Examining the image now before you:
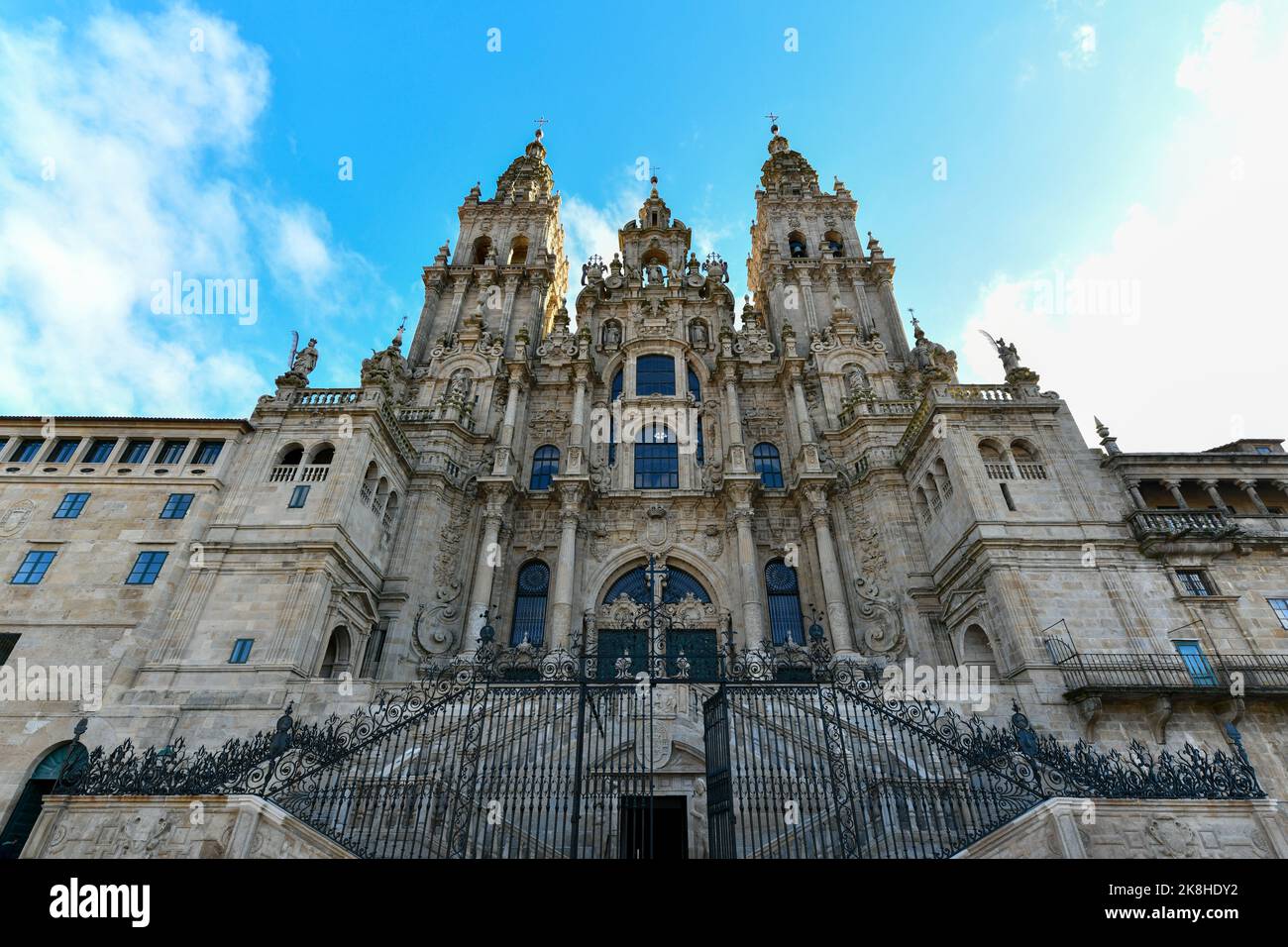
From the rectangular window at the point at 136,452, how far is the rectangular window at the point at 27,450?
2.85 meters

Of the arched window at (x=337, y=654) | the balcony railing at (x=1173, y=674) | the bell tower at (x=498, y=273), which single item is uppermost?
the bell tower at (x=498, y=273)

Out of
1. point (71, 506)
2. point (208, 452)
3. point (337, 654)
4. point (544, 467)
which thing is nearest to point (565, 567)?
point (544, 467)

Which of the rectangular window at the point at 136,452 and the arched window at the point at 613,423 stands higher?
the arched window at the point at 613,423

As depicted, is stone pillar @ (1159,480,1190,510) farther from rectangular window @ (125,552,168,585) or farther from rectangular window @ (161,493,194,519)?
rectangular window @ (125,552,168,585)

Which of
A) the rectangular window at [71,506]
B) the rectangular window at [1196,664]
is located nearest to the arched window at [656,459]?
the rectangular window at [1196,664]

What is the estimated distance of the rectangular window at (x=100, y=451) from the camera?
2012 cm

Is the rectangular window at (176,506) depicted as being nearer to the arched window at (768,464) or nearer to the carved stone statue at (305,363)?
the carved stone statue at (305,363)

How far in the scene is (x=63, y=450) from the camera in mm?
20391

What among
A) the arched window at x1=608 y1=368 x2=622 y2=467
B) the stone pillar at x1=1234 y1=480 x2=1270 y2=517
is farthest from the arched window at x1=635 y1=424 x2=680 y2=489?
the stone pillar at x1=1234 y1=480 x2=1270 y2=517

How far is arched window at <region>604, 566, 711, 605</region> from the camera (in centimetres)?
2488

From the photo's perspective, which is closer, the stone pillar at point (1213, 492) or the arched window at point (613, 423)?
the stone pillar at point (1213, 492)
